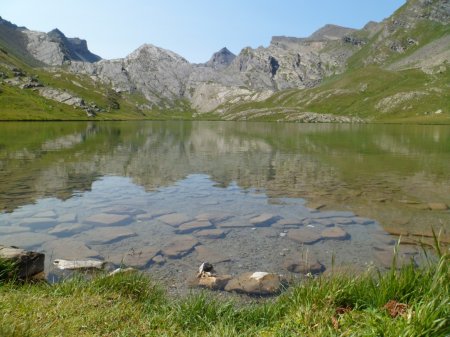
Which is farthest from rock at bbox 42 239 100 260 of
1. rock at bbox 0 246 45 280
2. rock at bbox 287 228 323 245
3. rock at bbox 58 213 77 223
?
rock at bbox 287 228 323 245

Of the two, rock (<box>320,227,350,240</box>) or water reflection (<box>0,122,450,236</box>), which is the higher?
water reflection (<box>0,122,450,236</box>)

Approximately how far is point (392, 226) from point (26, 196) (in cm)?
2407

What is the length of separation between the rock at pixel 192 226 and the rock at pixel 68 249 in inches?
187

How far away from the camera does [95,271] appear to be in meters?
14.2

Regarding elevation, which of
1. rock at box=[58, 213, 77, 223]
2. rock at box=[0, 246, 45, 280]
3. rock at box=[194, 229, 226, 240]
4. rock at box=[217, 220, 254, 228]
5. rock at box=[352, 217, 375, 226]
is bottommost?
rock at box=[194, 229, 226, 240]

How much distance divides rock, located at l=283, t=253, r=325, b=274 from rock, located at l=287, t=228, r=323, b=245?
2.24 m

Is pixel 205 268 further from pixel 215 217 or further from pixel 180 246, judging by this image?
pixel 215 217

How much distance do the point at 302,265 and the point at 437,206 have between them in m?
15.2

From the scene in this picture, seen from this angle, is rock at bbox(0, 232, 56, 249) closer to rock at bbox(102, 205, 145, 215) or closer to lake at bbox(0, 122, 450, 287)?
lake at bbox(0, 122, 450, 287)

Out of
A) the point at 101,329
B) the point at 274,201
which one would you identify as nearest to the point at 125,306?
the point at 101,329

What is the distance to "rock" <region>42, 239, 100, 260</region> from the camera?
16516 mm

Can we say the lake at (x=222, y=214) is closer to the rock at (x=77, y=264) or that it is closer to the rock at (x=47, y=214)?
the rock at (x=47, y=214)

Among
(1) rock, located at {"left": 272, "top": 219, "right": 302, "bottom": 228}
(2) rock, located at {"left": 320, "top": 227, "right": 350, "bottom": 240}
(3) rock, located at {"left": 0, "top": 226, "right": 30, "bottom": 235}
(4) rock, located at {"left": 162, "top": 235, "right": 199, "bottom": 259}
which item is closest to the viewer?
(4) rock, located at {"left": 162, "top": 235, "right": 199, "bottom": 259}

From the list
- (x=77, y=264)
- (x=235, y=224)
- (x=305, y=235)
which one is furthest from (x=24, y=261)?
(x=305, y=235)
